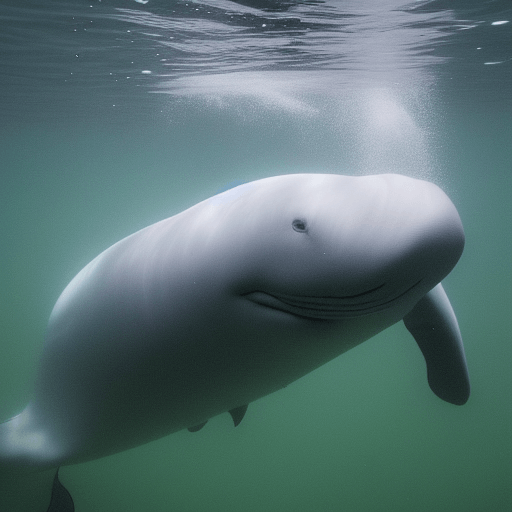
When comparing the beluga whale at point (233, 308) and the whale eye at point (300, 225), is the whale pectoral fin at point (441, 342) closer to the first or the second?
the beluga whale at point (233, 308)

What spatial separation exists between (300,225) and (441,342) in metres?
2.32

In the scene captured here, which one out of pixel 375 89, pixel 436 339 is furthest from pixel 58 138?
pixel 436 339

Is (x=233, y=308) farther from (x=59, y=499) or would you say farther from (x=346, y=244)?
(x=59, y=499)

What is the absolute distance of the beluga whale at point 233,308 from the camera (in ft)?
7.80

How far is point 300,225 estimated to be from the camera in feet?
8.45

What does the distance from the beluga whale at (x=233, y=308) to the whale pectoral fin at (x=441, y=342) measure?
1 cm

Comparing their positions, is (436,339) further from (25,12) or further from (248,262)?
(25,12)

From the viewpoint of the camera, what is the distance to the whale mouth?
2484 mm

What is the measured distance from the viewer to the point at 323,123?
96.9 feet

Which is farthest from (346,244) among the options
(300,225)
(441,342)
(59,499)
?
(59,499)

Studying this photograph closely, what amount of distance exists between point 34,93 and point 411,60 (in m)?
12.3

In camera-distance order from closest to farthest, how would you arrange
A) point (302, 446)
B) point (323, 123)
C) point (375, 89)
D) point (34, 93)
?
point (34, 93), point (375, 89), point (302, 446), point (323, 123)

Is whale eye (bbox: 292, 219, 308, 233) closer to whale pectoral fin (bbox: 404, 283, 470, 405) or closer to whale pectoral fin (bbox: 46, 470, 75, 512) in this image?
whale pectoral fin (bbox: 404, 283, 470, 405)

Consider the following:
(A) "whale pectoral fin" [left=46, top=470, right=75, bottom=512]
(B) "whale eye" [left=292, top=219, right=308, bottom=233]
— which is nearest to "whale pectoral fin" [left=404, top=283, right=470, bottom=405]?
(B) "whale eye" [left=292, top=219, right=308, bottom=233]
